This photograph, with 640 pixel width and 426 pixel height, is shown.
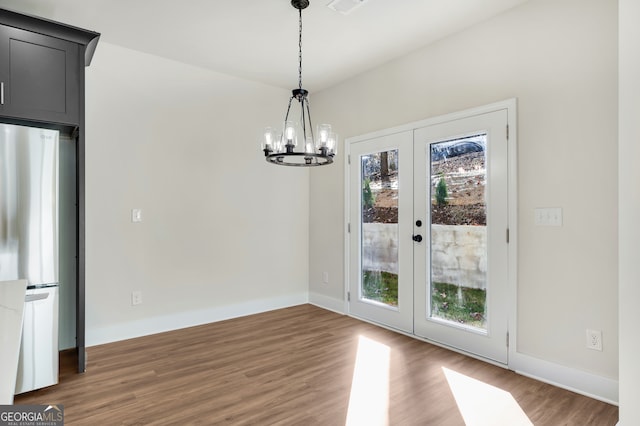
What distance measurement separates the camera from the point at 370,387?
2.55m

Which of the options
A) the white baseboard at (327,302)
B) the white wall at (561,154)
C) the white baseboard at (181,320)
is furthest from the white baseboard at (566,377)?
the white baseboard at (181,320)

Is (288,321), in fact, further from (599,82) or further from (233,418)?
(599,82)

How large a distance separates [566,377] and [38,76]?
14.0 feet

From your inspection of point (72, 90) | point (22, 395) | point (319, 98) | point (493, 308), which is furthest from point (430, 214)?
point (22, 395)

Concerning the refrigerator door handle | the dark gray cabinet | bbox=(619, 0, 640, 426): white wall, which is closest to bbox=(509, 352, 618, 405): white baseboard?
bbox=(619, 0, 640, 426): white wall

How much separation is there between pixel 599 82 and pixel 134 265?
4.14m

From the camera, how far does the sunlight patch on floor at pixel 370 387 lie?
2176 millimetres

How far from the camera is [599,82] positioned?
2414mm

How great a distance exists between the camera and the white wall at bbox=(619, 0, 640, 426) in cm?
A: 183

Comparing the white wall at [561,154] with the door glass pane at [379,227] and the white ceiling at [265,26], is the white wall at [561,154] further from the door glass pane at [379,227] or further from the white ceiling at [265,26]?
the door glass pane at [379,227]

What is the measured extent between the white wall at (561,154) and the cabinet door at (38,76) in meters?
3.09

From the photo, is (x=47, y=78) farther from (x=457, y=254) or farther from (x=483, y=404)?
(x=483, y=404)

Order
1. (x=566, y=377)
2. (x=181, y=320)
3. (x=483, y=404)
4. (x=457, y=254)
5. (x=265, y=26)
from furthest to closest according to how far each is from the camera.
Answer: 1. (x=181, y=320)
2. (x=457, y=254)
3. (x=265, y=26)
4. (x=566, y=377)
5. (x=483, y=404)

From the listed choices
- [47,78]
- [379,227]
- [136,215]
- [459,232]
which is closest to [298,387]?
[459,232]
